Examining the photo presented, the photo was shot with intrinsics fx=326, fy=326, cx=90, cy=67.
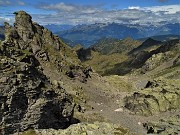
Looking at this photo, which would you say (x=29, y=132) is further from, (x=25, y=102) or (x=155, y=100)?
(x=155, y=100)

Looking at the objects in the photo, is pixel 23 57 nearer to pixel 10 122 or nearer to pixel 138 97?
pixel 10 122

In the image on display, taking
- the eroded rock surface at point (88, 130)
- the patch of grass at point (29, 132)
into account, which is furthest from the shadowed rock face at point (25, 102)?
the eroded rock surface at point (88, 130)

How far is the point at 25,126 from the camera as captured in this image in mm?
82000

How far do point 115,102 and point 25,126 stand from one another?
119 metres

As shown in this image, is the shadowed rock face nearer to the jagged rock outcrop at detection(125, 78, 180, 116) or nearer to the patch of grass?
the patch of grass

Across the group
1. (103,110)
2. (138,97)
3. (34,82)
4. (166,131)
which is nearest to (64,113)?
(34,82)

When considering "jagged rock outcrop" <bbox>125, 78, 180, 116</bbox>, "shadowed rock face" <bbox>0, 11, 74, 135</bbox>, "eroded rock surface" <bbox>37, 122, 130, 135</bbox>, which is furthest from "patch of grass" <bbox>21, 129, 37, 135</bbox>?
"jagged rock outcrop" <bbox>125, 78, 180, 116</bbox>

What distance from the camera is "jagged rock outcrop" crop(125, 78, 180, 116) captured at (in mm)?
169875

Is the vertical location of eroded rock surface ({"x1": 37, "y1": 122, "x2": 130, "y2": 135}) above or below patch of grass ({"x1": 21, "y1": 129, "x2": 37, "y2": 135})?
above

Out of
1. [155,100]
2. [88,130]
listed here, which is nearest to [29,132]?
[88,130]

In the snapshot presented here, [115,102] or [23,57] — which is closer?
[23,57]

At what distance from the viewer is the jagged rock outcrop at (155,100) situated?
557ft

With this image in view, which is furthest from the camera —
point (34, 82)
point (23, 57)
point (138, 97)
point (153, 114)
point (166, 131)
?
point (138, 97)

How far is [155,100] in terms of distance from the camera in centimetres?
17425
